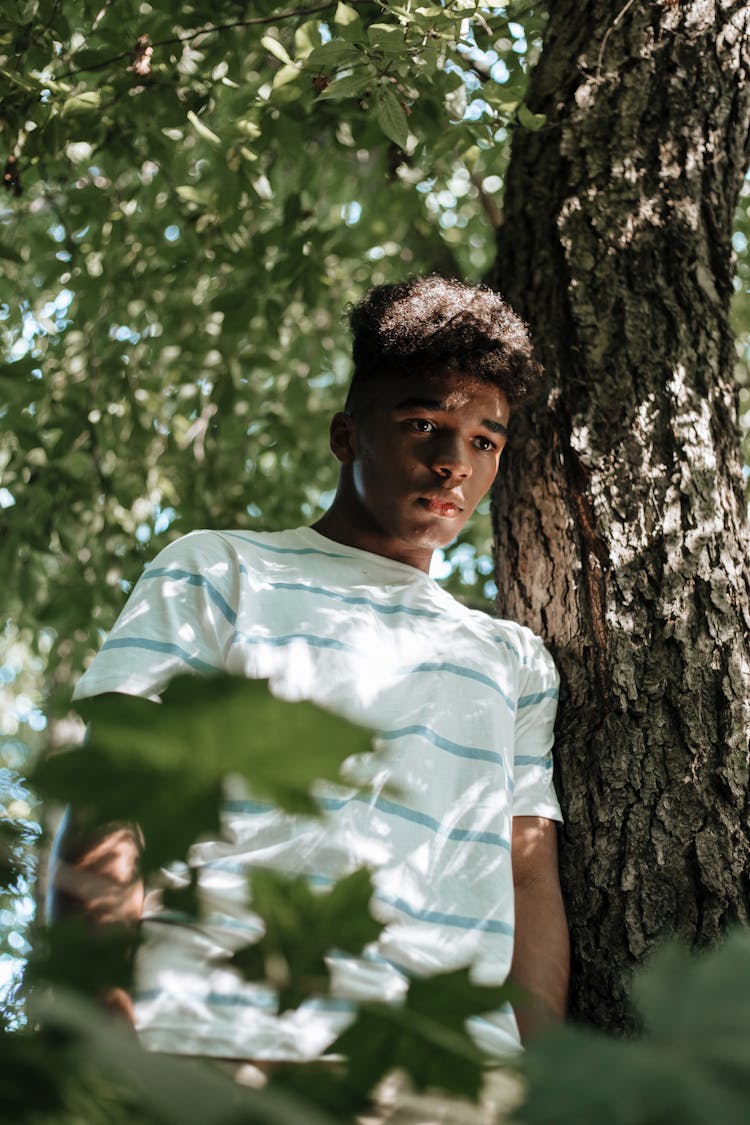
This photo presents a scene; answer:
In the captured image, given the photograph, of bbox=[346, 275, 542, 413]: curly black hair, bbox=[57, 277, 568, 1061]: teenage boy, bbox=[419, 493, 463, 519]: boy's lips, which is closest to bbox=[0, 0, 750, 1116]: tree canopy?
bbox=[346, 275, 542, 413]: curly black hair

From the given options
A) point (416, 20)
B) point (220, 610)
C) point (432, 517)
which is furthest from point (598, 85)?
point (220, 610)

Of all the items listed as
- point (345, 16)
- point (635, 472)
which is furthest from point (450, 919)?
point (345, 16)

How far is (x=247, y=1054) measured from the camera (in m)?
1.35

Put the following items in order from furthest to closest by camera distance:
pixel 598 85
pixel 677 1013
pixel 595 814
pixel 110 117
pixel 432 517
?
pixel 110 117
pixel 598 85
pixel 432 517
pixel 595 814
pixel 677 1013

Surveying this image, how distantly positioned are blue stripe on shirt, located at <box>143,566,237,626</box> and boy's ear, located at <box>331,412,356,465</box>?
597 mm

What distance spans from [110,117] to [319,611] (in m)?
1.88

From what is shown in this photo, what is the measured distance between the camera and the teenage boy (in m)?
1.44

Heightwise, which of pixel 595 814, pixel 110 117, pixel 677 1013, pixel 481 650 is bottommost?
pixel 595 814

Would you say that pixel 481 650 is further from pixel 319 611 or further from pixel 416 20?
pixel 416 20

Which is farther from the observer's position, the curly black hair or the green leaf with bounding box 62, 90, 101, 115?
the green leaf with bounding box 62, 90, 101, 115

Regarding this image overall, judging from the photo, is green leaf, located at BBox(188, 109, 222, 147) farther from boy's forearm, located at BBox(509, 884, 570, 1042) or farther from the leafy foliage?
boy's forearm, located at BBox(509, 884, 570, 1042)

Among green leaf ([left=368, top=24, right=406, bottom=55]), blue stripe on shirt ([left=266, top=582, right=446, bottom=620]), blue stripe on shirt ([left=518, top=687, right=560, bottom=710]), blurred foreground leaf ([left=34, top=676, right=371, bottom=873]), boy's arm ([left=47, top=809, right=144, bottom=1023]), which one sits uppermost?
green leaf ([left=368, top=24, right=406, bottom=55])

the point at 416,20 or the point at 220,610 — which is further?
the point at 416,20

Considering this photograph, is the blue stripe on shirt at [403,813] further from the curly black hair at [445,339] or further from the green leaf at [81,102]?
the green leaf at [81,102]
